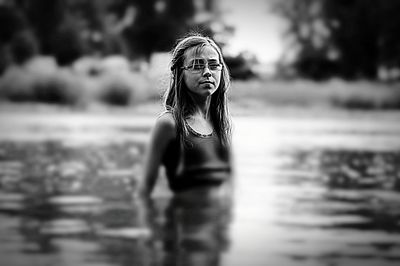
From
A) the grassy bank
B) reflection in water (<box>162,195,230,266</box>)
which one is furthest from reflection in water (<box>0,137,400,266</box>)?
the grassy bank

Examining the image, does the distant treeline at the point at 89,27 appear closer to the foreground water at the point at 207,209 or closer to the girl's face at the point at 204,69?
the foreground water at the point at 207,209

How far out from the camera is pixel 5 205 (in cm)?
490

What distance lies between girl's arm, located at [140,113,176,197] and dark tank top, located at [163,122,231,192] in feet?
0.06

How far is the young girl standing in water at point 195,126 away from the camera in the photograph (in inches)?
75.3

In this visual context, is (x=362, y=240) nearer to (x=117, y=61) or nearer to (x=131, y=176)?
(x=131, y=176)

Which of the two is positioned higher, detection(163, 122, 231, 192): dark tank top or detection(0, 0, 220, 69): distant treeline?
detection(0, 0, 220, 69): distant treeline

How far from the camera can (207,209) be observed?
6.66 feet

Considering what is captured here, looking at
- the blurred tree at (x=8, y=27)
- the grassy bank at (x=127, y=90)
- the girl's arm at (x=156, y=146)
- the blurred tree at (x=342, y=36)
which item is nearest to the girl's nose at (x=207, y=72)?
the girl's arm at (x=156, y=146)

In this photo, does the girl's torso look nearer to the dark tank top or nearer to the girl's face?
the dark tank top

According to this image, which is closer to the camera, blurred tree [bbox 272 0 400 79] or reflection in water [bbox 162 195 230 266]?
reflection in water [bbox 162 195 230 266]

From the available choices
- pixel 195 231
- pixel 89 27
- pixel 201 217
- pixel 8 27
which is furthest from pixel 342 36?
pixel 201 217

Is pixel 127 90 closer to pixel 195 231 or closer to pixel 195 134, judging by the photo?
pixel 195 231

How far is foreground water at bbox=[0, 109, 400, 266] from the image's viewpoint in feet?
9.89

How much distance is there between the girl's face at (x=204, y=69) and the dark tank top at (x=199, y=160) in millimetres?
120
